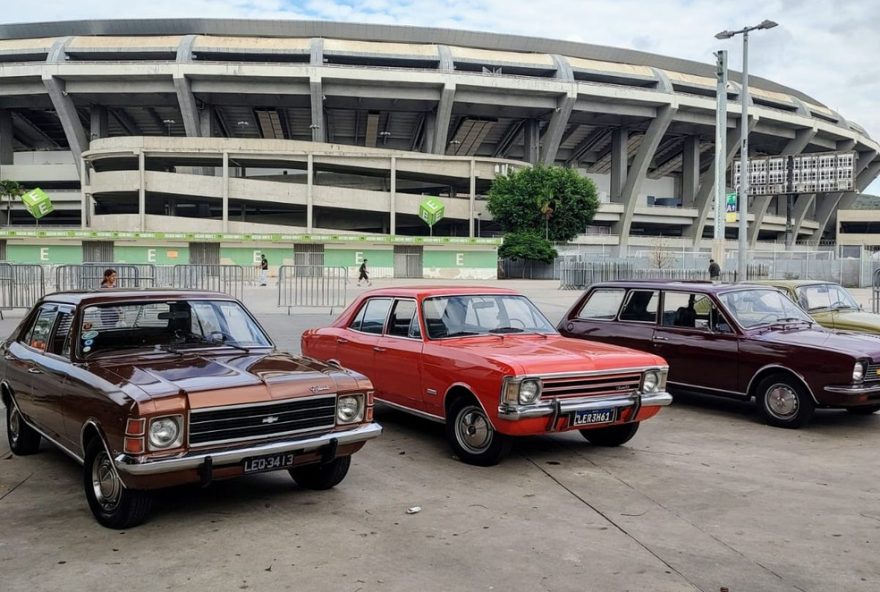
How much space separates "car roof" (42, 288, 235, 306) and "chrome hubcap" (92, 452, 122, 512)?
152 cm

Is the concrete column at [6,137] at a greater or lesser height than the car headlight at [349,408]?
greater

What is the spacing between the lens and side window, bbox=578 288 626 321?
927 cm

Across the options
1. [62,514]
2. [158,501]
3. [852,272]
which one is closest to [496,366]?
[158,501]

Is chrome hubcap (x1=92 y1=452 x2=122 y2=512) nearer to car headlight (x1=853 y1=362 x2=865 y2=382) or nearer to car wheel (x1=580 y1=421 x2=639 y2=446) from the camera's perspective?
car wheel (x1=580 y1=421 x2=639 y2=446)

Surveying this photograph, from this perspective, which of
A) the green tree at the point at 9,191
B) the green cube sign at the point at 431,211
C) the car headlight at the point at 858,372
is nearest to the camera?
the car headlight at the point at 858,372

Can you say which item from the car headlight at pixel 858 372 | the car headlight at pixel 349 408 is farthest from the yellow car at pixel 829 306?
the car headlight at pixel 349 408

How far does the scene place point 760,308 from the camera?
27.9ft

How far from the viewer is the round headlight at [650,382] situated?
247 inches

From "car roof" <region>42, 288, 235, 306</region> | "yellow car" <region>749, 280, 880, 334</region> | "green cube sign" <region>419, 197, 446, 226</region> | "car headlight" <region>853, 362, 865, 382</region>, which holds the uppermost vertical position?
"green cube sign" <region>419, 197, 446, 226</region>

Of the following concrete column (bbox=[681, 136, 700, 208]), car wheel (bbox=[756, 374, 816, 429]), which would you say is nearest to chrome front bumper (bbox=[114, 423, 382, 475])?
car wheel (bbox=[756, 374, 816, 429])

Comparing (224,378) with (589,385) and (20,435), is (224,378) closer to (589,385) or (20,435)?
(20,435)

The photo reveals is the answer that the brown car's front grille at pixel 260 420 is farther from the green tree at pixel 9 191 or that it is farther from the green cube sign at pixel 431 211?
the green tree at pixel 9 191

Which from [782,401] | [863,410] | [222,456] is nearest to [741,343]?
[782,401]

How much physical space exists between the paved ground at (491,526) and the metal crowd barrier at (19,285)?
40.2 feet
